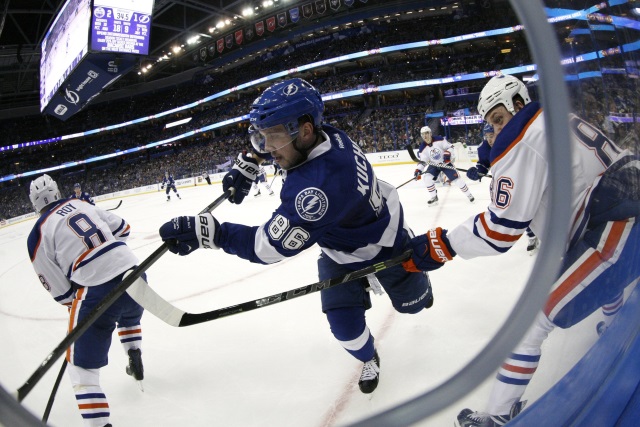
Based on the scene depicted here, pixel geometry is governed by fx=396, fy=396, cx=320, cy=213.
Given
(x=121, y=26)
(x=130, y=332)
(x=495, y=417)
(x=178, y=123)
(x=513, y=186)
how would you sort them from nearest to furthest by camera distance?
(x=495, y=417) → (x=513, y=186) → (x=130, y=332) → (x=121, y=26) → (x=178, y=123)

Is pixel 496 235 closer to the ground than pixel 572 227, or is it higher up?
closer to the ground

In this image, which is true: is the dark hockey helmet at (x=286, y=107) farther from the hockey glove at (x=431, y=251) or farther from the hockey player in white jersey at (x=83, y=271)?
the hockey player in white jersey at (x=83, y=271)

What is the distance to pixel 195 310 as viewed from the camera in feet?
11.0

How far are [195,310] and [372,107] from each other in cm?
1720

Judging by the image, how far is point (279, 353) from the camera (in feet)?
7.75

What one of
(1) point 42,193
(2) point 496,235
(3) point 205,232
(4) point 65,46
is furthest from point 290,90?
(4) point 65,46

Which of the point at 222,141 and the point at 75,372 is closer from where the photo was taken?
the point at 75,372

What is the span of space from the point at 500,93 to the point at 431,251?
75 cm

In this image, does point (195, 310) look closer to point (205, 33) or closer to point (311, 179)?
point (311, 179)

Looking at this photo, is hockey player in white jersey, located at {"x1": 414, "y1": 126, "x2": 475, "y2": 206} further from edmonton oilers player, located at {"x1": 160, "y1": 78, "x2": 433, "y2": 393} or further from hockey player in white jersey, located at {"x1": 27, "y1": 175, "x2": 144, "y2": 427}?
hockey player in white jersey, located at {"x1": 27, "y1": 175, "x2": 144, "y2": 427}

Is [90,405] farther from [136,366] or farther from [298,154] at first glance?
[298,154]

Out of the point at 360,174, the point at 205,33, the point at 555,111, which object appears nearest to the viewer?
the point at 555,111

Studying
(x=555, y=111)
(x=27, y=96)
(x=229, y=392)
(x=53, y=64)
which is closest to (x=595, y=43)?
(x=555, y=111)

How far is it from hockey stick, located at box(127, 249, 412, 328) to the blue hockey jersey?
15 cm
